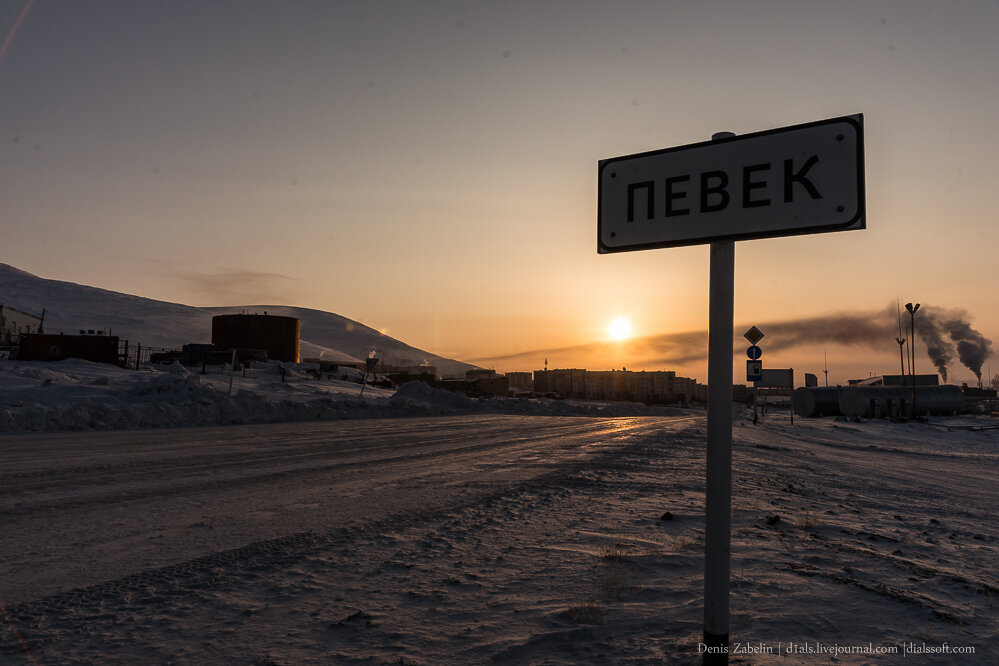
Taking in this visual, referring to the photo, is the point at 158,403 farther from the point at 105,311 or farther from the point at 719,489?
the point at 105,311

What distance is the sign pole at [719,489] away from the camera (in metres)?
2.36

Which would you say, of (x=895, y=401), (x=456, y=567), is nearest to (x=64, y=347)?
(x=456, y=567)

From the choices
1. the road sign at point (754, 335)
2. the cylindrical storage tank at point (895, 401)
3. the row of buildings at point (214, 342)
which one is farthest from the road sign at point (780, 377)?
the road sign at point (754, 335)

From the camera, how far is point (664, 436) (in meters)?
18.5

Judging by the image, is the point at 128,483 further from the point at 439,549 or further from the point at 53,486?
the point at 439,549

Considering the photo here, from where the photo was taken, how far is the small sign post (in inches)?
90.6

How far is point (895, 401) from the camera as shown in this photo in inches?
2264

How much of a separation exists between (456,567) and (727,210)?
131 inches

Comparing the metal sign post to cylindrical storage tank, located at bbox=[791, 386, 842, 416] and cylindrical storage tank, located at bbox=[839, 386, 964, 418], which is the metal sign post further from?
cylindrical storage tank, located at bbox=[791, 386, 842, 416]

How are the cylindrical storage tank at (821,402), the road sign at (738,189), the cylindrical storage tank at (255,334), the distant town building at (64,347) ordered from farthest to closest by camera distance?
the cylindrical storage tank at (255,334) < the cylindrical storage tank at (821,402) < the distant town building at (64,347) < the road sign at (738,189)

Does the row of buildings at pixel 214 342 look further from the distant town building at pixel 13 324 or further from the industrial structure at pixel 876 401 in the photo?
the industrial structure at pixel 876 401

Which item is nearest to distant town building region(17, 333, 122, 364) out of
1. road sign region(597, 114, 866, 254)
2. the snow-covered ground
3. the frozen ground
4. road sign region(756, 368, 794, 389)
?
the snow-covered ground

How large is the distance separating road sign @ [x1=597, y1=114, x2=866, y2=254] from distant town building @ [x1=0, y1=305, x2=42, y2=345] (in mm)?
60987

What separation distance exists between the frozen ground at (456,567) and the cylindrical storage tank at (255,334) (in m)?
59.8
